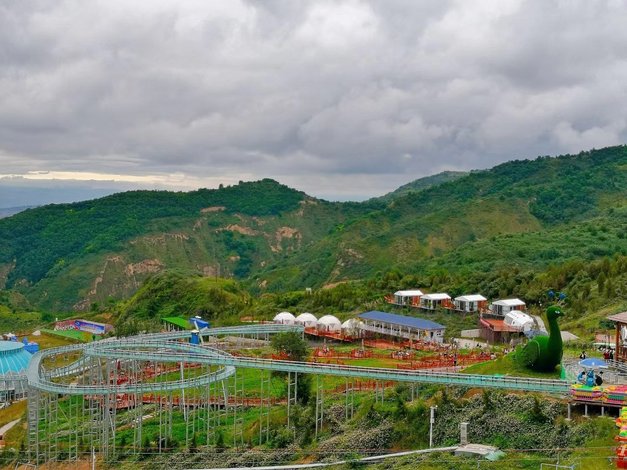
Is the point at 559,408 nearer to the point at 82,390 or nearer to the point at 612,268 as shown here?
the point at 82,390

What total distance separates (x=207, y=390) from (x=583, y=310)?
1565 inches

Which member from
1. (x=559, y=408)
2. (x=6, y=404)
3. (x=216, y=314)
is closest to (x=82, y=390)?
(x=6, y=404)

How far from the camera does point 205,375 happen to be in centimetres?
5684

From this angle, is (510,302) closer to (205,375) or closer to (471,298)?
(471,298)

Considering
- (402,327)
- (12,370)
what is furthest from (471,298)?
(12,370)

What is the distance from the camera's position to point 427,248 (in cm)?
18525

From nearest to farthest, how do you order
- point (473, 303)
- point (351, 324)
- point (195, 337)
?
point (195, 337) → point (351, 324) → point (473, 303)

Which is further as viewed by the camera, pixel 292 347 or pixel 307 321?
pixel 307 321

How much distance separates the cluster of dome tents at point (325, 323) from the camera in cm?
8125

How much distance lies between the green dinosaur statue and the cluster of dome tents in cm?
3610

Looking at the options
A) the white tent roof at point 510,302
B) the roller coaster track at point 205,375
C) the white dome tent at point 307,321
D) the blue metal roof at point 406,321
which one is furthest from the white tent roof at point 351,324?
the roller coaster track at point 205,375

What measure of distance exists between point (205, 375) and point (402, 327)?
27324 mm

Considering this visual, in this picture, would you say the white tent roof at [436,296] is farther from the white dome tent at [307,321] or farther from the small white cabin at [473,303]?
the white dome tent at [307,321]

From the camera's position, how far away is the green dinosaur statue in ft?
146
